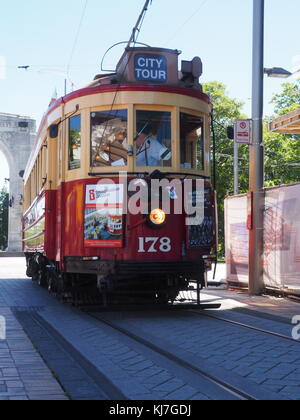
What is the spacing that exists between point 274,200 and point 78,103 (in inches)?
181

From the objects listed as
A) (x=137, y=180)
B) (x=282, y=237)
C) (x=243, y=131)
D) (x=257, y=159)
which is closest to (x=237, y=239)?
(x=257, y=159)

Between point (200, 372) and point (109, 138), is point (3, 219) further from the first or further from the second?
point (200, 372)

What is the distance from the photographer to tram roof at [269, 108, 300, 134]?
13.4 meters

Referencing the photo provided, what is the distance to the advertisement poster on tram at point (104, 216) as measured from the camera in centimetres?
886

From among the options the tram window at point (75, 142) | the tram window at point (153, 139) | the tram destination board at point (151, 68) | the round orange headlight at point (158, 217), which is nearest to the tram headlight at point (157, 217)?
the round orange headlight at point (158, 217)

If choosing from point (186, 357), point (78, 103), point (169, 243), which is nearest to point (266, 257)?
point (169, 243)

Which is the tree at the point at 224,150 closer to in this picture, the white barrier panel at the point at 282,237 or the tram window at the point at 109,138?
the white barrier panel at the point at 282,237

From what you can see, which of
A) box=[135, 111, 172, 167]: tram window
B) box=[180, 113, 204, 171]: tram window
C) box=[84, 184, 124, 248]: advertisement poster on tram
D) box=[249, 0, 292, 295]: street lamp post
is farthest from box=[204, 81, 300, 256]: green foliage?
box=[84, 184, 124, 248]: advertisement poster on tram

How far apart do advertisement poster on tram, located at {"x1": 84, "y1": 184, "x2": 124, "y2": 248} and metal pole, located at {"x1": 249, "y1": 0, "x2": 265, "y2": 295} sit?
468cm

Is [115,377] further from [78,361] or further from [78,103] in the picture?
[78,103]

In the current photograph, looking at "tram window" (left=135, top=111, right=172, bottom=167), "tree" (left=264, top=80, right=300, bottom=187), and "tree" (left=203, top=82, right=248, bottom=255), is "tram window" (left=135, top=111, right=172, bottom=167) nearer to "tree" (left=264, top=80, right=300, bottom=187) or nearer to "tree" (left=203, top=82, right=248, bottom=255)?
"tree" (left=203, top=82, right=248, bottom=255)

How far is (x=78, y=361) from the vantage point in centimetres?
604

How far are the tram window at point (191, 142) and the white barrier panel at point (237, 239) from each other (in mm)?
4150

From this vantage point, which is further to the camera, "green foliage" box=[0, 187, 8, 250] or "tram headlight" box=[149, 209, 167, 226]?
"green foliage" box=[0, 187, 8, 250]
